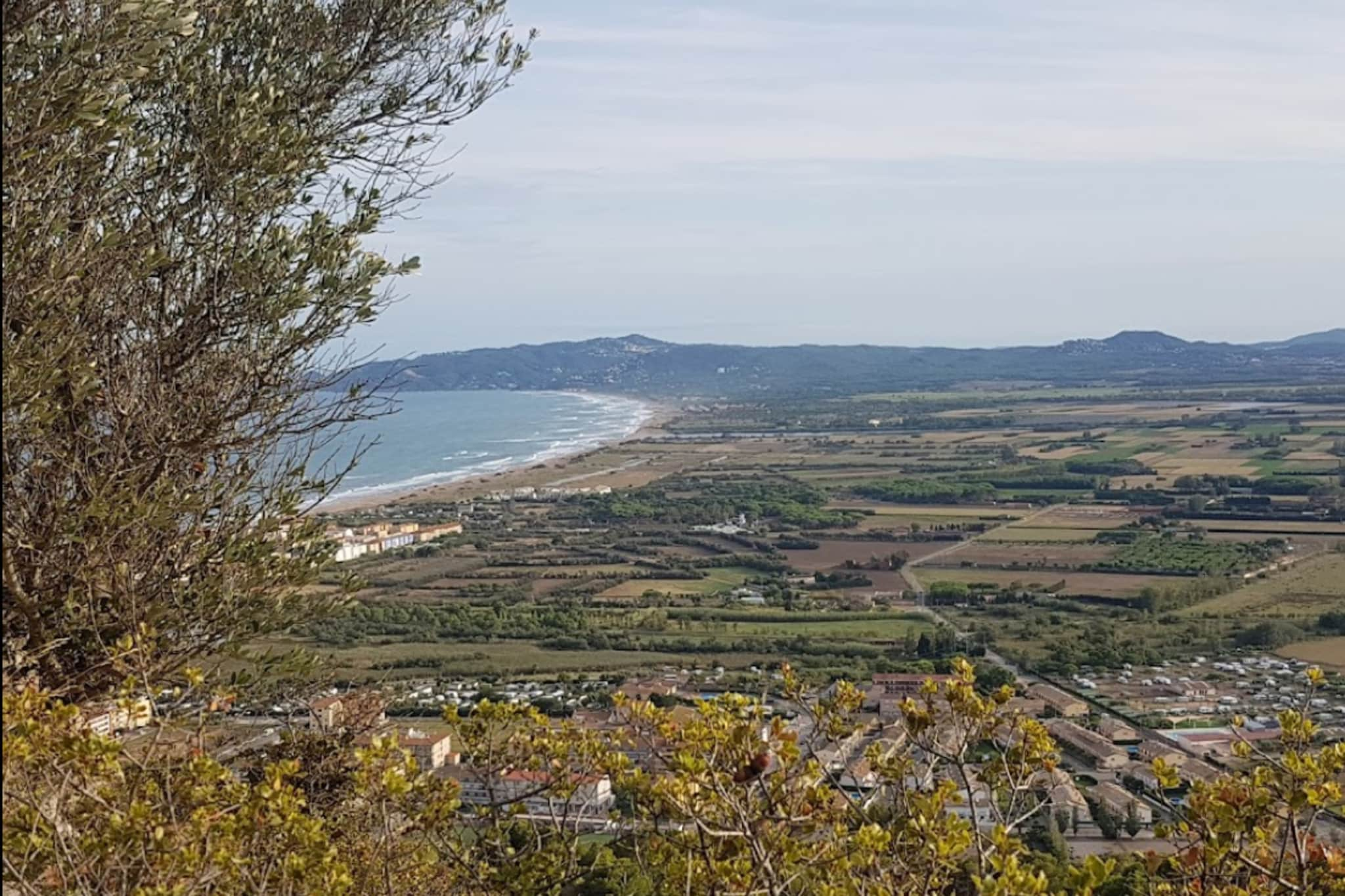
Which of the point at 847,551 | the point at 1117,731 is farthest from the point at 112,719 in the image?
the point at 847,551

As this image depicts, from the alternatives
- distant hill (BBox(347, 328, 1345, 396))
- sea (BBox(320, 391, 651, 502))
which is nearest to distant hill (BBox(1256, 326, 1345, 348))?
distant hill (BBox(347, 328, 1345, 396))

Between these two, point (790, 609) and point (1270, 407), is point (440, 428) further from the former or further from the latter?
point (790, 609)

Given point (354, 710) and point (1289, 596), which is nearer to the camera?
point (354, 710)

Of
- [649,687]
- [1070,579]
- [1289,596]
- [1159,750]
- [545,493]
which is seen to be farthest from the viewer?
[545,493]

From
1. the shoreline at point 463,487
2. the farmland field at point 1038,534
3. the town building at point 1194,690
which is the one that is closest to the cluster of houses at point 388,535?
the shoreline at point 463,487

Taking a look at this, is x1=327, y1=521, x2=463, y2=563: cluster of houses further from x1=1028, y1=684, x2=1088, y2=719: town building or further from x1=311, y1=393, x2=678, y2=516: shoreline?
x1=1028, y1=684, x2=1088, y2=719: town building

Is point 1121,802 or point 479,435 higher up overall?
point 1121,802

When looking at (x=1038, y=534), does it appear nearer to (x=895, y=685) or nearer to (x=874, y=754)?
(x=895, y=685)
